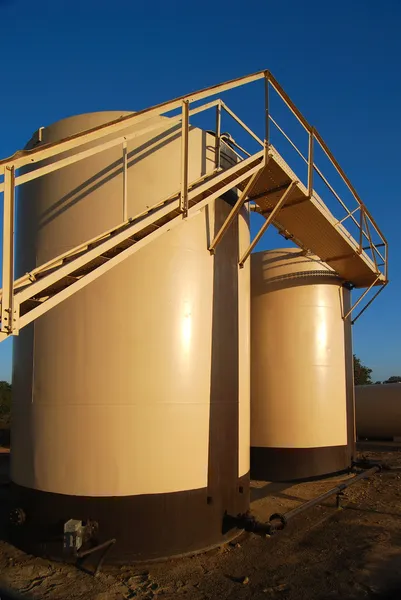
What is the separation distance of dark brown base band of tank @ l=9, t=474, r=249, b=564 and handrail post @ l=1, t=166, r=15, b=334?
11.7 ft

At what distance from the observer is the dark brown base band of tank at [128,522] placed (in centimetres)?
684

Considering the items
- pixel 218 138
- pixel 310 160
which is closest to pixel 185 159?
pixel 218 138

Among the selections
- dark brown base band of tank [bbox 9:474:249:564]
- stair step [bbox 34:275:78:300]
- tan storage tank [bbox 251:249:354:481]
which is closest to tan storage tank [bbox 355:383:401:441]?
tan storage tank [bbox 251:249:354:481]

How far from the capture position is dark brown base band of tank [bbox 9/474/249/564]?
6836 millimetres

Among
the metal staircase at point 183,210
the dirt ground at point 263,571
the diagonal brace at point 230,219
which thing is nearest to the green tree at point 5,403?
the metal staircase at point 183,210

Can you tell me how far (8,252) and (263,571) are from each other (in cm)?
532

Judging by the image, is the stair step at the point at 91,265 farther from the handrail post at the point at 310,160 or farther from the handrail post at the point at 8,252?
the handrail post at the point at 310,160

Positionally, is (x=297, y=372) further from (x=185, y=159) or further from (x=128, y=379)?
(x=185, y=159)

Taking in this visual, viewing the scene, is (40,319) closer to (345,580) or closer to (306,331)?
(345,580)

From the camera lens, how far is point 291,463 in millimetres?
13531

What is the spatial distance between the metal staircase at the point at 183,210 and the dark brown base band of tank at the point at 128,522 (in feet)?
10.9

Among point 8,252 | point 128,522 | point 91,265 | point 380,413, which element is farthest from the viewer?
point 380,413

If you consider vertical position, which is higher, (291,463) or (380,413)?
(380,413)

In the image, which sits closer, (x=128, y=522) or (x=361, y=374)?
(x=128, y=522)
